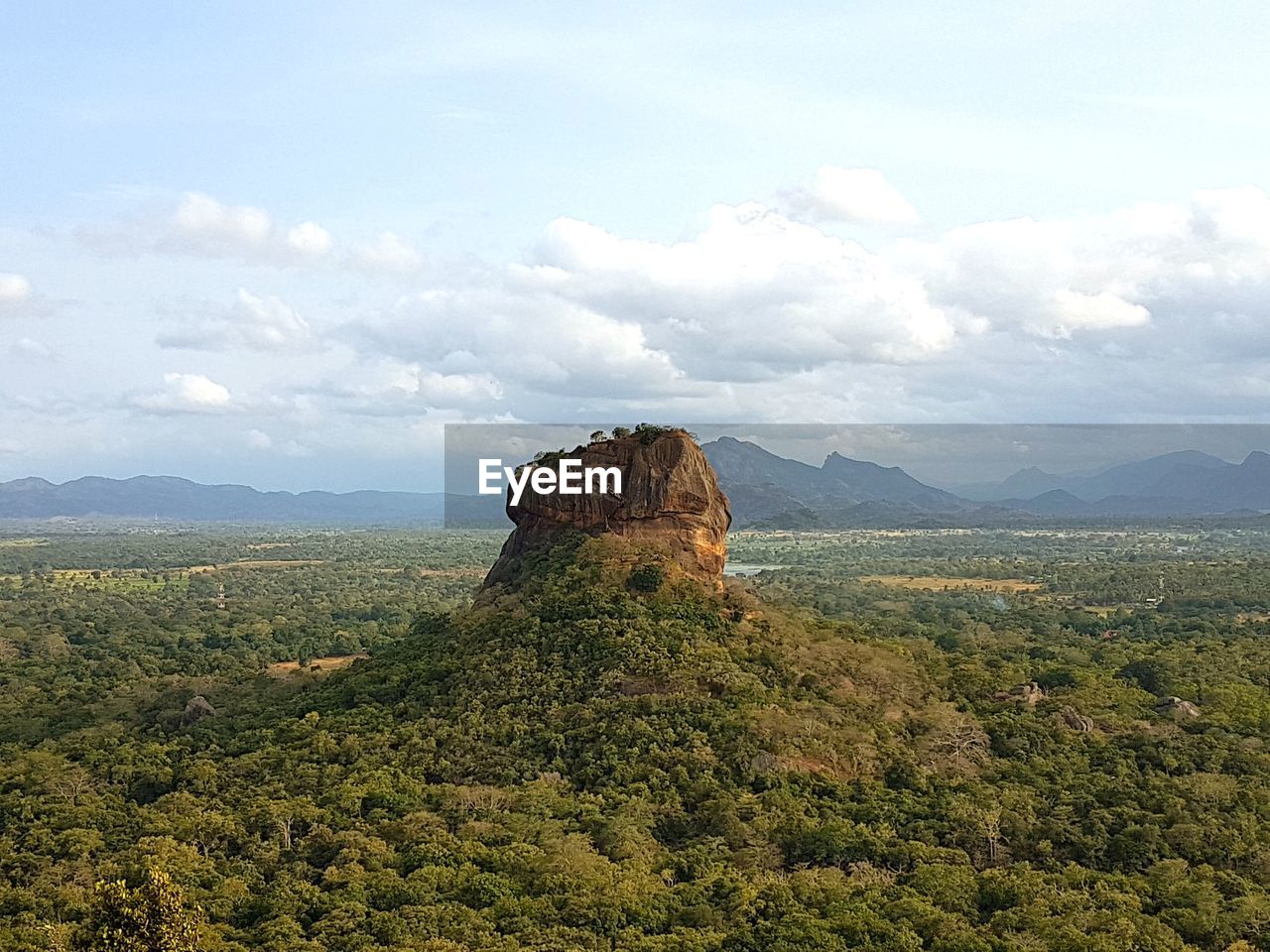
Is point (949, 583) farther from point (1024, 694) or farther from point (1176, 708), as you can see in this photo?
point (1024, 694)

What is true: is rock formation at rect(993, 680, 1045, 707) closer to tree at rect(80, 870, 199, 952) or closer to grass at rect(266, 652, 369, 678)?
tree at rect(80, 870, 199, 952)

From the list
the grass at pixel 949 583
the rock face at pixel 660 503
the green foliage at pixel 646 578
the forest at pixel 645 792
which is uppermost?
the rock face at pixel 660 503

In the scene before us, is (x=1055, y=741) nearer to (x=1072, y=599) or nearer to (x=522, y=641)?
(x=522, y=641)

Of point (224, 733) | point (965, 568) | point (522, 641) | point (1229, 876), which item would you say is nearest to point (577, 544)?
point (522, 641)

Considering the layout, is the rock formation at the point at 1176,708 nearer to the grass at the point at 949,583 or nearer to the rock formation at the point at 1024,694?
the rock formation at the point at 1024,694

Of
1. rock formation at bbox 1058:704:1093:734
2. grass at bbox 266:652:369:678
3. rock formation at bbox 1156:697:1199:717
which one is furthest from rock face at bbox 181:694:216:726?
rock formation at bbox 1156:697:1199:717

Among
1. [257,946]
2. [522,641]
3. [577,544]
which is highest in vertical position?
[577,544]

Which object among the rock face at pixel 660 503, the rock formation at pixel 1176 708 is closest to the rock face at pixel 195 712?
the rock face at pixel 660 503

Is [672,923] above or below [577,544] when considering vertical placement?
below
